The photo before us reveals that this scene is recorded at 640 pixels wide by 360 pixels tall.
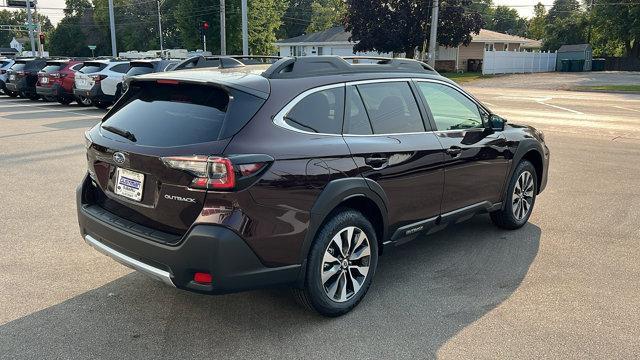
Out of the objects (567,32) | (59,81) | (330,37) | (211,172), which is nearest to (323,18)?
(330,37)

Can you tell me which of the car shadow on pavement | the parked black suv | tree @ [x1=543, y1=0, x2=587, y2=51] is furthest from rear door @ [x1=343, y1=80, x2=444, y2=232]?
tree @ [x1=543, y1=0, x2=587, y2=51]

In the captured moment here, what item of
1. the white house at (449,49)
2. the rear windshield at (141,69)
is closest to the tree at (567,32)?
the white house at (449,49)

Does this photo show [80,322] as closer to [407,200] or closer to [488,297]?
[407,200]

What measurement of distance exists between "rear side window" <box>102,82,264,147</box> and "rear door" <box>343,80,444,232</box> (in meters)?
0.84

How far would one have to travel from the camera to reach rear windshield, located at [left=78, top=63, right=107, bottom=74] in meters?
17.7

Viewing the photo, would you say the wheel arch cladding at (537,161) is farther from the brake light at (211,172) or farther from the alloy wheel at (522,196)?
the brake light at (211,172)

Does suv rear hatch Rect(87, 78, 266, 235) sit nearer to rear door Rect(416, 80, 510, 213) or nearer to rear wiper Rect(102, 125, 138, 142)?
rear wiper Rect(102, 125, 138, 142)

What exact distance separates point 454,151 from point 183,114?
2.31 meters

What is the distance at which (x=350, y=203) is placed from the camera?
12.8 feet

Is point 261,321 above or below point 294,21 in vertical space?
below

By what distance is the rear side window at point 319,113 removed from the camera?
11.8ft

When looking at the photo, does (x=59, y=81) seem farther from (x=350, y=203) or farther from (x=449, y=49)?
(x=449, y=49)

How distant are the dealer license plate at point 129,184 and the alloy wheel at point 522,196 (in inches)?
146

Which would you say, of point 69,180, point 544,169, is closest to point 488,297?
point 544,169
